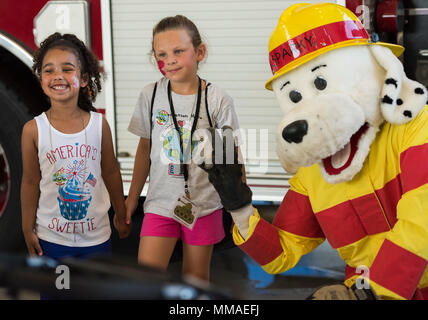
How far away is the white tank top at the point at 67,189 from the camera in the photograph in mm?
2279

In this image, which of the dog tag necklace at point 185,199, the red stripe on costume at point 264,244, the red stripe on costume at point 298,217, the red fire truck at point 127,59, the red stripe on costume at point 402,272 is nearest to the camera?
the red stripe on costume at point 402,272

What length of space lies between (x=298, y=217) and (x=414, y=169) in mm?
450

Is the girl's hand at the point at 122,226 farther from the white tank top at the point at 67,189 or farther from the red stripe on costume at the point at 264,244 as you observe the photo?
the red stripe on costume at the point at 264,244

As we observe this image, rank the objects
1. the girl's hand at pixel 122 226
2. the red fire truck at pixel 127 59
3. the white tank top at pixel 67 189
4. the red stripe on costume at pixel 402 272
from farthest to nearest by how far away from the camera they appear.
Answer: the red fire truck at pixel 127 59 → the girl's hand at pixel 122 226 → the white tank top at pixel 67 189 → the red stripe on costume at pixel 402 272

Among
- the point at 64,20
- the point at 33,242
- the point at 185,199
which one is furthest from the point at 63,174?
the point at 64,20

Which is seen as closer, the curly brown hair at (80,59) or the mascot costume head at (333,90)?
the mascot costume head at (333,90)

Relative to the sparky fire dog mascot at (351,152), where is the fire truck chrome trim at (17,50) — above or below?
above

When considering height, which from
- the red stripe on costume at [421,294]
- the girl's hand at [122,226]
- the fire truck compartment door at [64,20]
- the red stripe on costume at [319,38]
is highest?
the fire truck compartment door at [64,20]

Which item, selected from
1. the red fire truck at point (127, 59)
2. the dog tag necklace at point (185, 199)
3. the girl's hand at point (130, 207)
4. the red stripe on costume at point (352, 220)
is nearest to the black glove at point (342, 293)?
the red stripe on costume at point (352, 220)

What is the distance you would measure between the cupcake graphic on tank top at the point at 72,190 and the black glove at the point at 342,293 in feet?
3.55

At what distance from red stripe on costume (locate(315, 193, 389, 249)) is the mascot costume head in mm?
107
